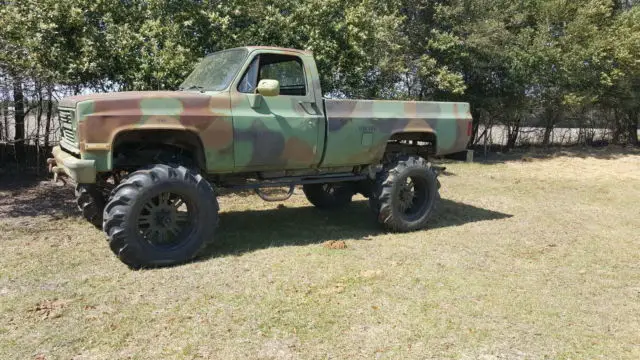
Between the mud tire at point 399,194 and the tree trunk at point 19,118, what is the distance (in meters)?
5.86

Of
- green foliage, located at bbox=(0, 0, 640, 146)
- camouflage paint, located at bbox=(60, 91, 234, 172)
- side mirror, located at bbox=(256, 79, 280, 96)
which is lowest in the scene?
camouflage paint, located at bbox=(60, 91, 234, 172)

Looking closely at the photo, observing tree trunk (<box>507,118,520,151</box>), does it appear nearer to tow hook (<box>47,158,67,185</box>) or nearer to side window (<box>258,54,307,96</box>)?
side window (<box>258,54,307,96</box>)

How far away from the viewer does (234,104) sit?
5.17 meters

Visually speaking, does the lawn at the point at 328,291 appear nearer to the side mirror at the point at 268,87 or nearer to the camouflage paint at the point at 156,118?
the camouflage paint at the point at 156,118

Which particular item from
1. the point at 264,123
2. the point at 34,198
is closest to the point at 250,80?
the point at 264,123

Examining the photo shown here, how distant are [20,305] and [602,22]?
17.1 meters

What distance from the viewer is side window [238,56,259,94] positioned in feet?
17.4

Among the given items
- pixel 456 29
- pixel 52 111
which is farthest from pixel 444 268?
pixel 456 29

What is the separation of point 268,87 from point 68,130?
6.78ft

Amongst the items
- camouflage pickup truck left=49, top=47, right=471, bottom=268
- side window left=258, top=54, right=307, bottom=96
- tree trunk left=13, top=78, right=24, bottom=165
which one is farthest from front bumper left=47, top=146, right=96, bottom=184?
tree trunk left=13, top=78, right=24, bottom=165

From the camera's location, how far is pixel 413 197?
6.82 metres

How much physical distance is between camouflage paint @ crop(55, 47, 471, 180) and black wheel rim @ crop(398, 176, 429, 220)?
509 mm

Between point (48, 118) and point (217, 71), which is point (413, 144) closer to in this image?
point (217, 71)

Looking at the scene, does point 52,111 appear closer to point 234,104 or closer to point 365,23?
point 234,104
